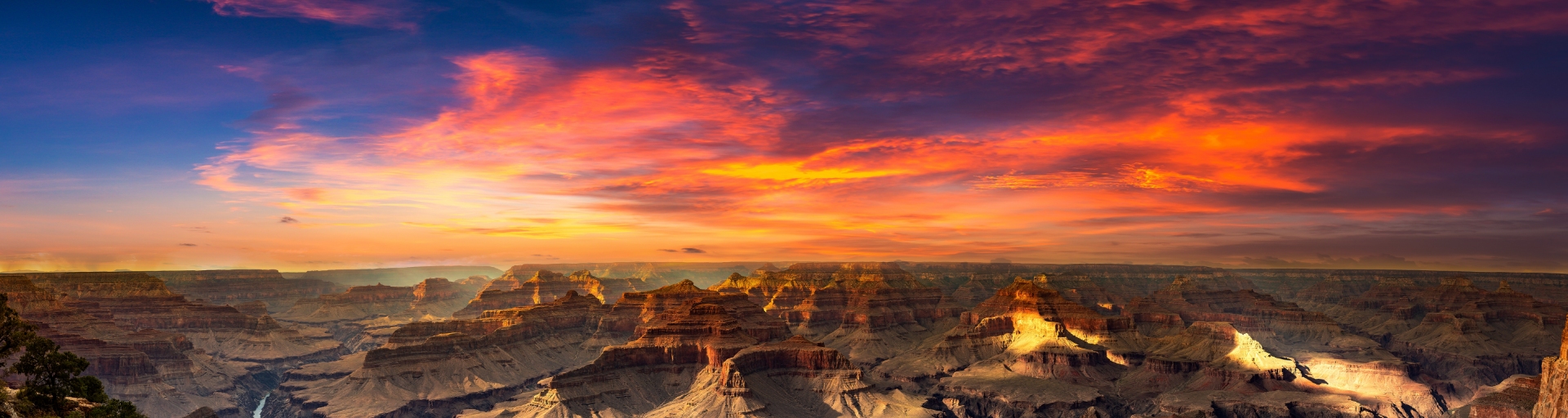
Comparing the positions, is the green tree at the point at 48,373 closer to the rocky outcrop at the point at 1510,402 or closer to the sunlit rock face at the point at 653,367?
the sunlit rock face at the point at 653,367

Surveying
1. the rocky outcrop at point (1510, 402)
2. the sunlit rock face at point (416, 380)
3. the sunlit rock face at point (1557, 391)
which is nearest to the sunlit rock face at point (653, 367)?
the sunlit rock face at point (416, 380)

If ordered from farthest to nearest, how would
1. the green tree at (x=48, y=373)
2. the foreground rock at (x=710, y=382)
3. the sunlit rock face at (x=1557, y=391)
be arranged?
the foreground rock at (x=710, y=382), the green tree at (x=48, y=373), the sunlit rock face at (x=1557, y=391)

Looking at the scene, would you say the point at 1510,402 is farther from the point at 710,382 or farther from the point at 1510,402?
the point at 710,382

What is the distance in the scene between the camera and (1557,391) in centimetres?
4856

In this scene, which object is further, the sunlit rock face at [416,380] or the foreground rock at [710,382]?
the sunlit rock face at [416,380]

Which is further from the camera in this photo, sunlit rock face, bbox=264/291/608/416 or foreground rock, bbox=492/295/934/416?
sunlit rock face, bbox=264/291/608/416

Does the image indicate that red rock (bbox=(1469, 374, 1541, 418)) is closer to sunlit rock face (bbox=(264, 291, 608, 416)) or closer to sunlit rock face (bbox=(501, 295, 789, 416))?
sunlit rock face (bbox=(501, 295, 789, 416))

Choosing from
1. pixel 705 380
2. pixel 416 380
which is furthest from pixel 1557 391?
pixel 416 380

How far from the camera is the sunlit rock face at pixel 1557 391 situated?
4712cm

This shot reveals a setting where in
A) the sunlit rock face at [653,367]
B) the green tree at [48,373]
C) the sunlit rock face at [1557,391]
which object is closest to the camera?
the sunlit rock face at [1557,391]

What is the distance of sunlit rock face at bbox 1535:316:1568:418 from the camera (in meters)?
47.1

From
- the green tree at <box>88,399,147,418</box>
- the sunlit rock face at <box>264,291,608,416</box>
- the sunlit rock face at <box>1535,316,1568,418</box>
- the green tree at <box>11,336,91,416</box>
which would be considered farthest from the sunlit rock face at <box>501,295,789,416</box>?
the sunlit rock face at <box>1535,316,1568,418</box>

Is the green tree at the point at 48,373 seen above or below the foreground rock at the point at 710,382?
above

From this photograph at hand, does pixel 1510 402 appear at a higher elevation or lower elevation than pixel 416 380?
higher
